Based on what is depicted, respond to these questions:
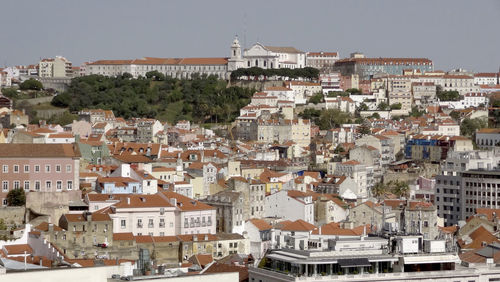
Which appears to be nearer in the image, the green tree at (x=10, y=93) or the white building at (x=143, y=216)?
the white building at (x=143, y=216)

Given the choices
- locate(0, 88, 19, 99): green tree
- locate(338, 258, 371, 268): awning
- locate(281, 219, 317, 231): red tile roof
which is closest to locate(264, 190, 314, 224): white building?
locate(281, 219, 317, 231): red tile roof

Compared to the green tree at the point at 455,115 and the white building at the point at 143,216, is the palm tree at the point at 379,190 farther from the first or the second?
the green tree at the point at 455,115

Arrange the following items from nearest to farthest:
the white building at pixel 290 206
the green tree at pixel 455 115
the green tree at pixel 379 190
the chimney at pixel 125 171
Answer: the chimney at pixel 125 171 < the white building at pixel 290 206 < the green tree at pixel 379 190 < the green tree at pixel 455 115

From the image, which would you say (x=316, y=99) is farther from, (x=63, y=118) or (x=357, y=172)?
(x=357, y=172)

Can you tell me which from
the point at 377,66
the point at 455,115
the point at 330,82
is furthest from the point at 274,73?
the point at 455,115

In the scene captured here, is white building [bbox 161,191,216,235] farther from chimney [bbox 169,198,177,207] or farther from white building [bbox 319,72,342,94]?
white building [bbox 319,72,342,94]

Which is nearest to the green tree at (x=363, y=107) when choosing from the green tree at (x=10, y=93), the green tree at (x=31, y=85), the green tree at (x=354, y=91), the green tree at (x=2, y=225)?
the green tree at (x=354, y=91)

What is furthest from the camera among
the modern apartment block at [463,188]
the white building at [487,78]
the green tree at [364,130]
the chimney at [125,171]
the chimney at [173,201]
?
the white building at [487,78]
